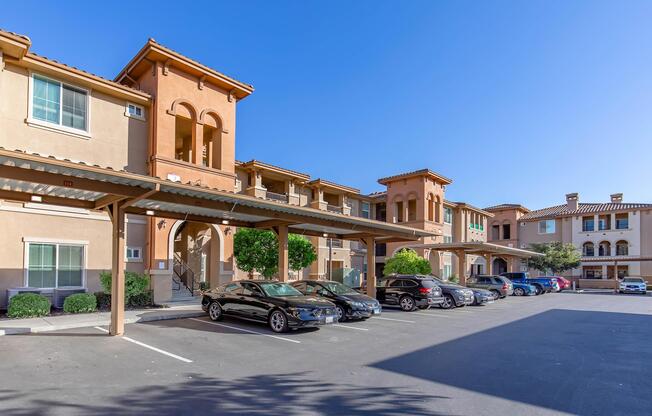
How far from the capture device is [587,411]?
571 centimetres

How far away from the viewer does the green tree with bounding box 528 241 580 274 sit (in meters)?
40.2

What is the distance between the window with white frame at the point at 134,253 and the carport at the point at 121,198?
414cm

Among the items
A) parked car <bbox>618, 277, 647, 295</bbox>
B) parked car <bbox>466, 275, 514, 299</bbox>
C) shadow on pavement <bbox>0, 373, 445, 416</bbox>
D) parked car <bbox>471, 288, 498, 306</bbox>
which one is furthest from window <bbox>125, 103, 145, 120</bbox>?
parked car <bbox>618, 277, 647, 295</bbox>

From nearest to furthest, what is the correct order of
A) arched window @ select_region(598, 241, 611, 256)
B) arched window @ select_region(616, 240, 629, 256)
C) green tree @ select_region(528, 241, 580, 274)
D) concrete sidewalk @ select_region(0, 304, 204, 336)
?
concrete sidewalk @ select_region(0, 304, 204, 336) < green tree @ select_region(528, 241, 580, 274) < arched window @ select_region(616, 240, 629, 256) < arched window @ select_region(598, 241, 611, 256)

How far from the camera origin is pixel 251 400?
5844mm

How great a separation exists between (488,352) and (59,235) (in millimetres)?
14529

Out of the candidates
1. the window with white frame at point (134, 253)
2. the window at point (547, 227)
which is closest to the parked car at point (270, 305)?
the window with white frame at point (134, 253)

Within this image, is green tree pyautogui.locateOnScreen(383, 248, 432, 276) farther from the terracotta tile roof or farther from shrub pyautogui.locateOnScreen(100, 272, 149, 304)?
the terracotta tile roof

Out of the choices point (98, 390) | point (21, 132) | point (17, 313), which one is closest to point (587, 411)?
point (98, 390)

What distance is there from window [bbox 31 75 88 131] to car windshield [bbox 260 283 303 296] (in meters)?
9.82

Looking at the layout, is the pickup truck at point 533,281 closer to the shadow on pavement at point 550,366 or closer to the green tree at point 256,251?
the shadow on pavement at point 550,366

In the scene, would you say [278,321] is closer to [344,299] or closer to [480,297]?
[344,299]

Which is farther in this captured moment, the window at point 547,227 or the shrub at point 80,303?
the window at point 547,227

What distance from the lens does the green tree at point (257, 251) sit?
67.6 feet
